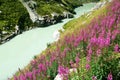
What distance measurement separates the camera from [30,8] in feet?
283

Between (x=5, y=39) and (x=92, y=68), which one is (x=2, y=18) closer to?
(x=5, y=39)

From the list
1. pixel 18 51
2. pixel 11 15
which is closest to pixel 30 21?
pixel 11 15

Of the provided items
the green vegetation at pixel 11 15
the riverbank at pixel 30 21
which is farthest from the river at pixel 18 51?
the green vegetation at pixel 11 15

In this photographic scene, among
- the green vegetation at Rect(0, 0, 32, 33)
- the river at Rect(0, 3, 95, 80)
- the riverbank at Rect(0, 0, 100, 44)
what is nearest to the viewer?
the river at Rect(0, 3, 95, 80)

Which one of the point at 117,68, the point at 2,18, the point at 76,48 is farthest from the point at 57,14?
the point at 117,68

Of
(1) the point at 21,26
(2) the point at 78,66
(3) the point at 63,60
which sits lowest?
(1) the point at 21,26

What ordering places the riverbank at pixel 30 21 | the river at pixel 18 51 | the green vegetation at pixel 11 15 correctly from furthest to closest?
the green vegetation at pixel 11 15 → the riverbank at pixel 30 21 → the river at pixel 18 51

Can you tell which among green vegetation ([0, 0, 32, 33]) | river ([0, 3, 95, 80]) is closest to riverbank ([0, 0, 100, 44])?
green vegetation ([0, 0, 32, 33])

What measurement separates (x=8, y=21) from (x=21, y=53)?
28905 mm

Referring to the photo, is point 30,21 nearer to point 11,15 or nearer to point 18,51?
point 11,15

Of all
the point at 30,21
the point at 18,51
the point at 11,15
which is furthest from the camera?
the point at 11,15

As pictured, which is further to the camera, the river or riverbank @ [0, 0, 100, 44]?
riverbank @ [0, 0, 100, 44]

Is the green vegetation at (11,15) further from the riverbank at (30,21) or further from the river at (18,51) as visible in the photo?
the river at (18,51)

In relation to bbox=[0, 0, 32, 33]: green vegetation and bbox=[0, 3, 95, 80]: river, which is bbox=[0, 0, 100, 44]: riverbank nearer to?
bbox=[0, 0, 32, 33]: green vegetation
